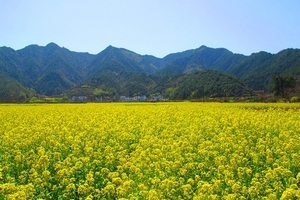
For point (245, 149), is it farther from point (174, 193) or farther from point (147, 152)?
point (174, 193)

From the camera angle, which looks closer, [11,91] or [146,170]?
[146,170]

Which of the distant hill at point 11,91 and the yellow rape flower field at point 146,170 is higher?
the distant hill at point 11,91

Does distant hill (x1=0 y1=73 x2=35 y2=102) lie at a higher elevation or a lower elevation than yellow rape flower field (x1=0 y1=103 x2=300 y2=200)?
higher

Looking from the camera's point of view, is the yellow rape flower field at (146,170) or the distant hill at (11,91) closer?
the yellow rape flower field at (146,170)

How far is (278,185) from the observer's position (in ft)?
23.5

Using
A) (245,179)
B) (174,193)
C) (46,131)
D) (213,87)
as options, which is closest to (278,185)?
(245,179)

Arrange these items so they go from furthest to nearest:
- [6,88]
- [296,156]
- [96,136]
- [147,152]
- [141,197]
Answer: [6,88] → [96,136] → [147,152] → [296,156] → [141,197]

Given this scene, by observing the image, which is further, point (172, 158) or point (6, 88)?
point (6, 88)

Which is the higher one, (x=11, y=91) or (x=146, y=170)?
(x=11, y=91)

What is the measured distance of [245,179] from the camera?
8281mm

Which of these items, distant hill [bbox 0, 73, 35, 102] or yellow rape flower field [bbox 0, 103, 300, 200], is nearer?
yellow rape flower field [bbox 0, 103, 300, 200]

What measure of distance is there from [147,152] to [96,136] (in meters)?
4.34

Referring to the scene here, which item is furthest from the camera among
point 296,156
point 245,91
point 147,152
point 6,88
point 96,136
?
point 6,88

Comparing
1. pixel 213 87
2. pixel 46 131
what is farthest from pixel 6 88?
pixel 46 131
